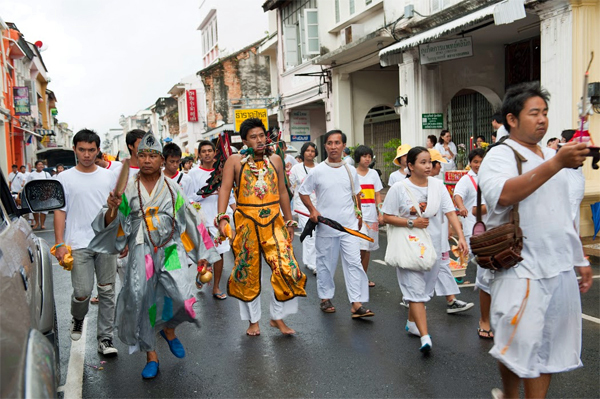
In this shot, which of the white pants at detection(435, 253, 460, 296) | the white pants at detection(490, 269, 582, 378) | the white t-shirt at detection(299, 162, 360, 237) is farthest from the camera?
the white t-shirt at detection(299, 162, 360, 237)

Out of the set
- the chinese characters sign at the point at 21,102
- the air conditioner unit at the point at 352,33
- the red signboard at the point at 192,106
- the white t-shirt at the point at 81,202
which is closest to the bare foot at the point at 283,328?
the white t-shirt at the point at 81,202

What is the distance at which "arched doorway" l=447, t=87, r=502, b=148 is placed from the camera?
54.5 ft

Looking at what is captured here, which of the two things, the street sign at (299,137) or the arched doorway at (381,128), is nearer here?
the arched doorway at (381,128)

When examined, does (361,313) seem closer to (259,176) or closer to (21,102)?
(259,176)

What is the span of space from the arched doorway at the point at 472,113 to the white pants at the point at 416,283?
469 inches

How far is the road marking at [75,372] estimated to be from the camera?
4.52 metres

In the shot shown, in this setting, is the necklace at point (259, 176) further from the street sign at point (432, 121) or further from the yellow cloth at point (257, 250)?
the street sign at point (432, 121)

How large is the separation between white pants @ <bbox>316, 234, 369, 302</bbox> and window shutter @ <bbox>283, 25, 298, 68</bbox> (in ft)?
58.2

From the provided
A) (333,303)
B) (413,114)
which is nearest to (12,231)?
(333,303)

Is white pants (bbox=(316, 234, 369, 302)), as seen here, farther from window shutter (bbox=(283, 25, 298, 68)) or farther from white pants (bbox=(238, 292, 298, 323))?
window shutter (bbox=(283, 25, 298, 68))

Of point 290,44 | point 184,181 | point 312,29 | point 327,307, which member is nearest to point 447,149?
point 312,29

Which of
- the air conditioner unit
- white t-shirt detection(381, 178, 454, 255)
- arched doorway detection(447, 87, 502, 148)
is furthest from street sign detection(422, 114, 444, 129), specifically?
white t-shirt detection(381, 178, 454, 255)

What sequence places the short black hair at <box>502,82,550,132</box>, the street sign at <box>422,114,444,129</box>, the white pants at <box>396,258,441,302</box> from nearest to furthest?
the short black hair at <box>502,82,550,132</box> → the white pants at <box>396,258,441,302</box> → the street sign at <box>422,114,444,129</box>

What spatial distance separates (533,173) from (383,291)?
4.70 metres
